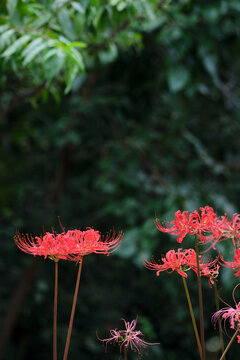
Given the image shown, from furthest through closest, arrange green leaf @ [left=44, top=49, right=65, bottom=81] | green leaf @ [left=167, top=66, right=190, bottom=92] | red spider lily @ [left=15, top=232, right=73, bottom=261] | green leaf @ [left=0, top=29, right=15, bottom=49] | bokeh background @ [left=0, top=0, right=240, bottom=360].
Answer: bokeh background @ [left=0, top=0, right=240, bottom=360] → green leaf @ [left=167, top=66, right=190, bottom=92] → green leaf @ [left=0, top=29, right=15, bottom=49] → green leaf @ [left=44, top=49, right=65, bottom=81] → red spider lily @ [left=15, top=232, right=73, bottom=261]

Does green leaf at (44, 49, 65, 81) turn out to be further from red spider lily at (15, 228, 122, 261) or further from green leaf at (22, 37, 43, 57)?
red spider lily at (15, 228, 122, 261)

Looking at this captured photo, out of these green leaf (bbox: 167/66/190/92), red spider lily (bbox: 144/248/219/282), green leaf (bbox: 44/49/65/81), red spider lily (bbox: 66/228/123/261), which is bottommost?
red spider lily (bbox: 144/248/219/282)

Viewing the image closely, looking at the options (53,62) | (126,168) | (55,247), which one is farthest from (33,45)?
(126,168)

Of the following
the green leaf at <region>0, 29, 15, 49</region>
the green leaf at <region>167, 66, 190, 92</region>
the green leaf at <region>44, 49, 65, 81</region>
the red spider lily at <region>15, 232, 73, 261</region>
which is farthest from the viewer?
the green leaf at <region>167, 66, 190, 92</region>

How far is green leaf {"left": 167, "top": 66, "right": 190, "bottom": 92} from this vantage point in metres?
2.87

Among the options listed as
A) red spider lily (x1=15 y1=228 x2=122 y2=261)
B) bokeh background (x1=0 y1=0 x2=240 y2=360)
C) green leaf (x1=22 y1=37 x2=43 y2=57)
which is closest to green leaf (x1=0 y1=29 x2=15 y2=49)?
green leaf (x1=22 y1=37 x2=43 y2=57)

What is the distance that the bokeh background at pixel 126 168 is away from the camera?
3.01 meters

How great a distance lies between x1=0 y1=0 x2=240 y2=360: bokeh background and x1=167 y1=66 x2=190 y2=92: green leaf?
0.01 meters

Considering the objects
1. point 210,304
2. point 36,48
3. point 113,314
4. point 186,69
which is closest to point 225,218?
point 36,48

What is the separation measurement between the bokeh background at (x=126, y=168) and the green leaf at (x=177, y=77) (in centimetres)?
1

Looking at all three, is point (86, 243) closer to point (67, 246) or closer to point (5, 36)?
point (67, 246)

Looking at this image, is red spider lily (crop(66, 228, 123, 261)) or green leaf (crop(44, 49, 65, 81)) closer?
red spider lily (crop(66, 228, 123, 261))

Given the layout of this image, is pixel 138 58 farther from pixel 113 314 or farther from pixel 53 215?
pixel 113 314

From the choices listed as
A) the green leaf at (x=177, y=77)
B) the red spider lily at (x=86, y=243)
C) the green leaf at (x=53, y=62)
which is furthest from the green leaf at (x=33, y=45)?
the green leaf at (x=177, y=77)
